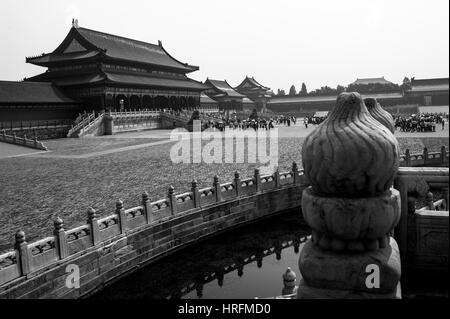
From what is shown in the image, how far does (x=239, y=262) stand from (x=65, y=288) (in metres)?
4.41

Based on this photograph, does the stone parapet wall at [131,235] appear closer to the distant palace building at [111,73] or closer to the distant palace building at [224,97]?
the distant palace building at [111,73]

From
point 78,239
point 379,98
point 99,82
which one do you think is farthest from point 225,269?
point 379,98

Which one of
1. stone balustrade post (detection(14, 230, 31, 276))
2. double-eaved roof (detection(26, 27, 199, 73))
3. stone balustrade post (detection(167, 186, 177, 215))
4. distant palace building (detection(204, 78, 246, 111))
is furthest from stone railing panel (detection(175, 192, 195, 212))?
distant palace building (detection(204, 78, 246, 111))

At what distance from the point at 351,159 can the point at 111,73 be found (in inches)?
1812

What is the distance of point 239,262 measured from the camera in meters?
10.9

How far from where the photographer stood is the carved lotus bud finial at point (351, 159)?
3.23 meters

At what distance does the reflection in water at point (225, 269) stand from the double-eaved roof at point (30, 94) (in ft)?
98.8

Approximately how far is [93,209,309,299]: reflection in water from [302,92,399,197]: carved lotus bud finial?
6.31 m

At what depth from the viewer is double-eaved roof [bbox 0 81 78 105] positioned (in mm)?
36206

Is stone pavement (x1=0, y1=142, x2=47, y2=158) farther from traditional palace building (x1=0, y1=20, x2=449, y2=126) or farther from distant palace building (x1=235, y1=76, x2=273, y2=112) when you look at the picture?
distant palace building (x1=235, y1=76, x2=273, y2=112)

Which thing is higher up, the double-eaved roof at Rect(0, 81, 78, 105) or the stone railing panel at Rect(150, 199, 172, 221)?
the double-eaved roof at Rect(0, 81, 78, 105)
